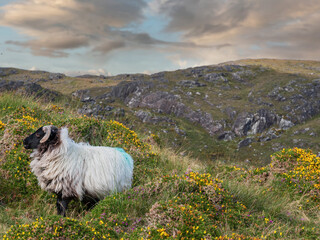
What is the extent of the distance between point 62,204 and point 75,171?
2.81 feet

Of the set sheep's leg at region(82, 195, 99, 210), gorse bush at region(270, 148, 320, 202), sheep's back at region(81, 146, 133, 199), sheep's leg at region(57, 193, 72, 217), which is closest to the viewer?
sheep's leg at region(57, 193, 72, 217)

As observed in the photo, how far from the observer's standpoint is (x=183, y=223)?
526 centimetres

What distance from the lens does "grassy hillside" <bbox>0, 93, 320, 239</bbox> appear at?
204 inches

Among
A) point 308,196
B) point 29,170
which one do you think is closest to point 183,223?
point 29,170

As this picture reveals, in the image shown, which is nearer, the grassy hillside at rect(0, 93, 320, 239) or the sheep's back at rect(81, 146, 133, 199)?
the grassy hillside at rect(0, 93, 320, 239)

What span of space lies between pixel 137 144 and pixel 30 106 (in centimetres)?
521

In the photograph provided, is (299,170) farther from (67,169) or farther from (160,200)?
(67,169)

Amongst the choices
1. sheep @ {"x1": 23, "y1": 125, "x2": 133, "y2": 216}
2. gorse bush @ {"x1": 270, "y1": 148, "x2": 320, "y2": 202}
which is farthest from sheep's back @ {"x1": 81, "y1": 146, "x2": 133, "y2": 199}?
gorse bush @ {"x1": 270, "y1": 148, "x2": 320, "y2": 202}

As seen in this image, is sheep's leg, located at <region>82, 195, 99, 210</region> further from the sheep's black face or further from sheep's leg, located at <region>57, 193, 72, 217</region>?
the sheep's black face

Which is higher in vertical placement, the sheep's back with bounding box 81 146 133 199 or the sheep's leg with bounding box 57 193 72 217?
the sheep's back with bounding box 81 146 133 199

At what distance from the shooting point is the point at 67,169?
6.74 metres

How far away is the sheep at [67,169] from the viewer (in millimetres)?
6734

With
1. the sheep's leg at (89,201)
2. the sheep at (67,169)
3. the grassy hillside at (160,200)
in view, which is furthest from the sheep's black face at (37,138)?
the sheep's leg at (89,201)

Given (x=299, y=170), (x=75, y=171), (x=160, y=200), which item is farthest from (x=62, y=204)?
(x=299, y=170)
